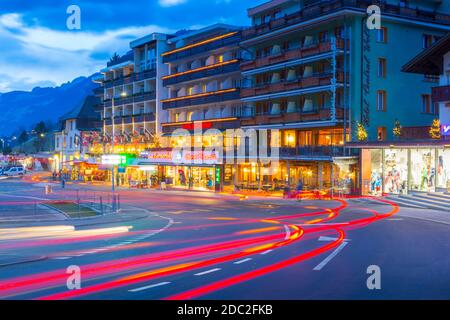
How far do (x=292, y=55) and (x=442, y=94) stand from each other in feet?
57.0

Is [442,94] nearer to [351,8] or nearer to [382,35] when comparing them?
[351,8]

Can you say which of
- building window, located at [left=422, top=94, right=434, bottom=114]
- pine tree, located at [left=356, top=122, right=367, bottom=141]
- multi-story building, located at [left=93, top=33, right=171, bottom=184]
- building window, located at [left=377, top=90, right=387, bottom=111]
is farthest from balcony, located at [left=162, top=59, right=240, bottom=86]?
pine tree, located at [left=356, top=122, right=367, bottom=141]

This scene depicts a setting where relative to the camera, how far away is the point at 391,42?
5028 centimetres

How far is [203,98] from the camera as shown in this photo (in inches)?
2699

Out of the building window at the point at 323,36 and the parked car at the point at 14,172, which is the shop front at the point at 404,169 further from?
the parked car at the point at 14,172

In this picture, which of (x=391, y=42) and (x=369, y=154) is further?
(x=391, y=42)

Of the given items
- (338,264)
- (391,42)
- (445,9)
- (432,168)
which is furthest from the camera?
(445,9)

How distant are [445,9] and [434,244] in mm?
40875

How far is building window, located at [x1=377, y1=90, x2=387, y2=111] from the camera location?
5006cm

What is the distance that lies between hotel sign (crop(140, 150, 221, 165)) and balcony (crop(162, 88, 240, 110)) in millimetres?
6480

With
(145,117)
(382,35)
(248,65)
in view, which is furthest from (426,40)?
(145,117)

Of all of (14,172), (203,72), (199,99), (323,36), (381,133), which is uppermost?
(323,36)
